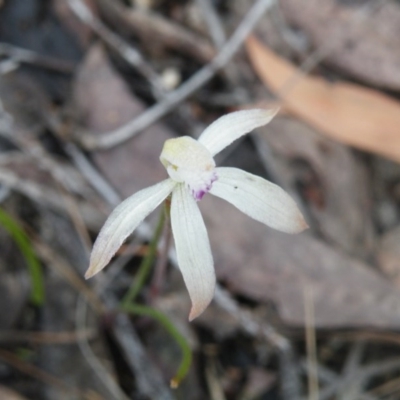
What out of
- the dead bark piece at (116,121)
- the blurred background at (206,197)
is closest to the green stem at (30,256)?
the blurred background at (206,197)

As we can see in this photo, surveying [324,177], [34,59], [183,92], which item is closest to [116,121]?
[183,92]

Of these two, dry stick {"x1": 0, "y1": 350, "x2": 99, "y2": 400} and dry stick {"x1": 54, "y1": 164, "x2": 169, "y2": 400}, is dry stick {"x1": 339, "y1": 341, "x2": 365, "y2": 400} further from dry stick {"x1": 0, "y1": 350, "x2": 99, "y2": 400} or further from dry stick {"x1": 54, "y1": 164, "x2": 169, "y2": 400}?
dry stick {"x1": 0, "y1": 350, "x2": 99, "y2": 400}

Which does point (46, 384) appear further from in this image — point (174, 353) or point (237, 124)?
point (237, 124)

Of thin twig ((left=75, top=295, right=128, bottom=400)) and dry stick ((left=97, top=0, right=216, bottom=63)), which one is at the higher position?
dry stick ((left=97, top=0, right=216, bottom=63))

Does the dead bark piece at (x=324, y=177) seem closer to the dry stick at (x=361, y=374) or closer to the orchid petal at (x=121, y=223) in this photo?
the dry stick at (x=361, y=374)

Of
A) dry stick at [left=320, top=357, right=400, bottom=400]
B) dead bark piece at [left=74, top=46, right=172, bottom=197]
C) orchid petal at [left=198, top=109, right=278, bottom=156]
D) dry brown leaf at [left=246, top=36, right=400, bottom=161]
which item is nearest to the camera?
orchid petal at [left=198, top=109, right=278, bottom=156]

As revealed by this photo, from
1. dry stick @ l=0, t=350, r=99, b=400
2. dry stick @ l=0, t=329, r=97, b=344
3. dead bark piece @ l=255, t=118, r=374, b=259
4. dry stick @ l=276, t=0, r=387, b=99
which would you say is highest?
dry stick @ l=276, t=0, r=387, b=99

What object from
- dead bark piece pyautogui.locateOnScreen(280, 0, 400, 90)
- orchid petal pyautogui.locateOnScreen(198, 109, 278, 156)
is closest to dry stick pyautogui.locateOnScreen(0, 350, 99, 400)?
orchid petal pyautogui.locateOnScreen(198, 109, 278, 156)

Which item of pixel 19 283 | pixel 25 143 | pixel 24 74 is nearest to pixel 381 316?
pixel 19 283
